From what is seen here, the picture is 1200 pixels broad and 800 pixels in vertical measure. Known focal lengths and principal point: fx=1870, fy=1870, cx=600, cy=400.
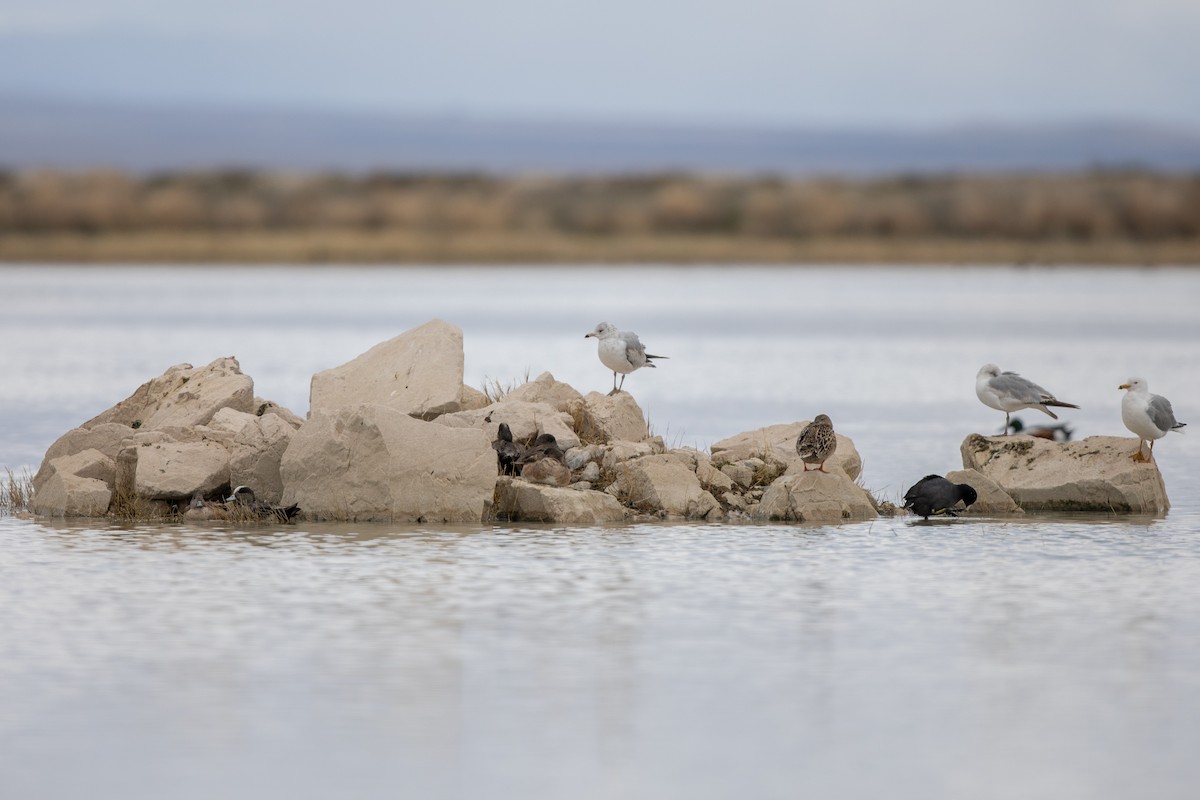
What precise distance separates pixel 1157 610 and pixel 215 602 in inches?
185

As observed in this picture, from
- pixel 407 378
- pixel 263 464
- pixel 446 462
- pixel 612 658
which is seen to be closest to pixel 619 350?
pixel 407 378

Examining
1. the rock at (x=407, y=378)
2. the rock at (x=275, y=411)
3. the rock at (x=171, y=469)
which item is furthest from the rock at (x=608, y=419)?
the rock at (x=171, y=469)

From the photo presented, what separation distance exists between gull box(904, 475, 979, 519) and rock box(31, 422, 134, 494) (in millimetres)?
5497

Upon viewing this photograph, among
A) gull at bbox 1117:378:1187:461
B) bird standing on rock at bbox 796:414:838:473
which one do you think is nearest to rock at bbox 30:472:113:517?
bird standing on rock at bbox 796:414:838:473

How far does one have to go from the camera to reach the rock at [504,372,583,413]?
14203 millimetres

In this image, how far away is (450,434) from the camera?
12.2 m

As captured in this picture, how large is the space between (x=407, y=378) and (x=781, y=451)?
2847mm

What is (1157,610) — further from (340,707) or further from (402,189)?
(402,189)

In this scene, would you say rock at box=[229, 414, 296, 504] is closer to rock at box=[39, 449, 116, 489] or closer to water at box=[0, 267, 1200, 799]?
water at box=[0, 267, 1200, 799]

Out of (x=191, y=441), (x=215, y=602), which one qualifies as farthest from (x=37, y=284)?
(x=215, y=602)

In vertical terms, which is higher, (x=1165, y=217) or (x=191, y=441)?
(x=1165, y=217)

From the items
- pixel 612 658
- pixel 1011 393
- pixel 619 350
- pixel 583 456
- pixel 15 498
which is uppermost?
pixel 619 350

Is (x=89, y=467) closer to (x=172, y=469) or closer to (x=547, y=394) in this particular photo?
(x=172, y=469)

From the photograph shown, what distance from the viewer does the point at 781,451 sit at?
44.8 feet
